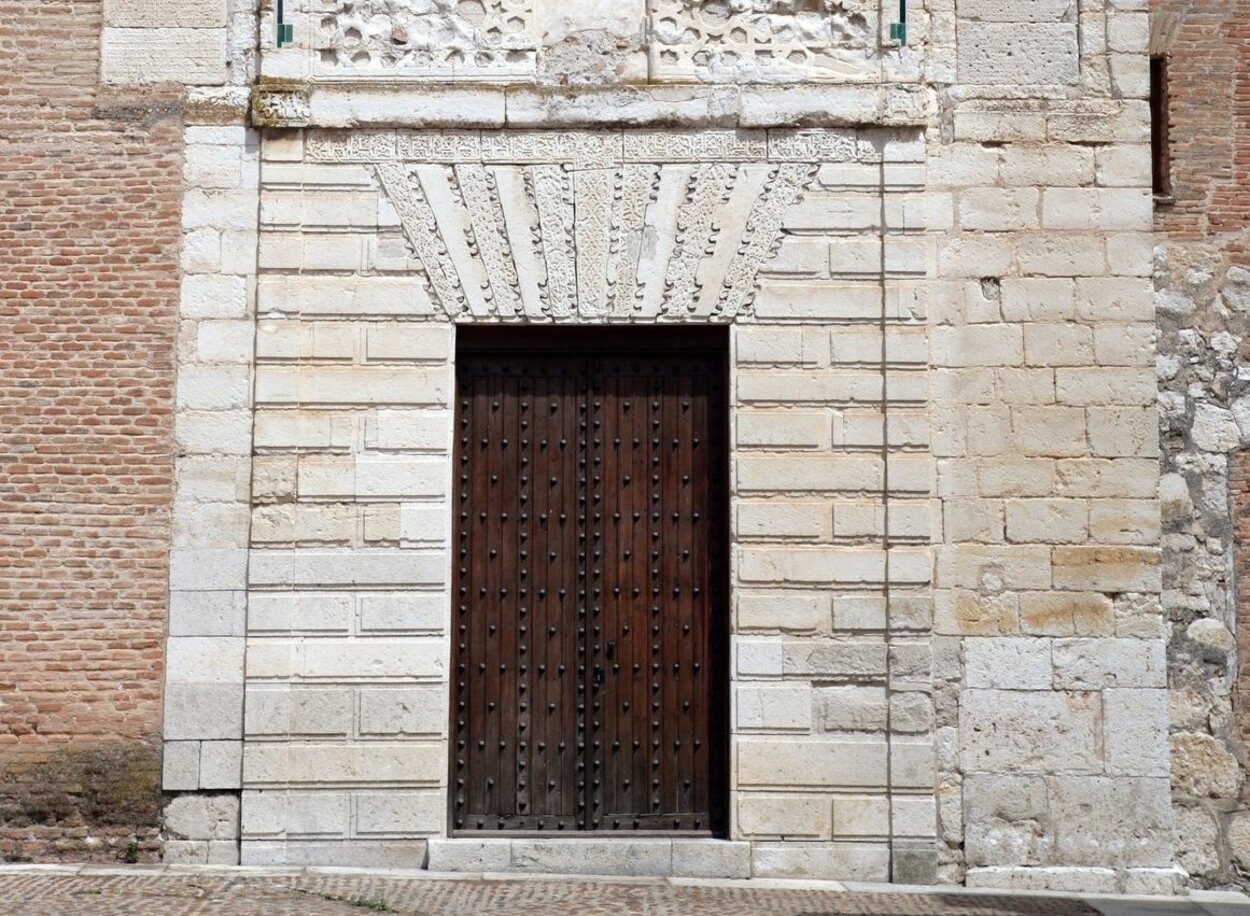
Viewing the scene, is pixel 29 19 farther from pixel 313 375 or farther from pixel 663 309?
pixel 663 309

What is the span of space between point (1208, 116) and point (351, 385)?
4470 mm

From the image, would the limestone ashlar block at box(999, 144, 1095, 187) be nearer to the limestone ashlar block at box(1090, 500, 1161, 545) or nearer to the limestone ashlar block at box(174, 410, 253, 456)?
the limestone ashlar block at box(1090, 500, 1161, 545)

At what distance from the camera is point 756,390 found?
713cm

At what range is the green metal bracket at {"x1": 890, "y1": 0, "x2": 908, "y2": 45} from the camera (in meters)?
7.32

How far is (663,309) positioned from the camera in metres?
7.18

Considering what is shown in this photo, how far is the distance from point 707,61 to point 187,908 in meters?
4.53

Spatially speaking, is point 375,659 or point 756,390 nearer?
point 375,659

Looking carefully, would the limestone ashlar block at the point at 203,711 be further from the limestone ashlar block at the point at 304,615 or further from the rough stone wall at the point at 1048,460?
the rough stone wall at the point at 1048,460

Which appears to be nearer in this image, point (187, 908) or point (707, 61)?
point (187, 908)

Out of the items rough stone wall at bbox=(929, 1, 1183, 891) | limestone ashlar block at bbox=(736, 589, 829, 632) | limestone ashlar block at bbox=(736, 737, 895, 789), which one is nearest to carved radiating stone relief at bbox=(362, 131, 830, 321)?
rough stone wall at bbox=(929, 1, 1183, 891)

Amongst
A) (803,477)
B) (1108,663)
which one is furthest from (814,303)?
(1108,663)

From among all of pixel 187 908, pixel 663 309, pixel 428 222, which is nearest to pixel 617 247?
pixel 663 309

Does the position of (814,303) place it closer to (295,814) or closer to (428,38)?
(428,38)

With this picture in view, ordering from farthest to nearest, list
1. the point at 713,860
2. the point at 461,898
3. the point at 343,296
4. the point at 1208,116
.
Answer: the point at 1208,116 → the point at 343,296 → the point at 713,860 → the point at 461,898
